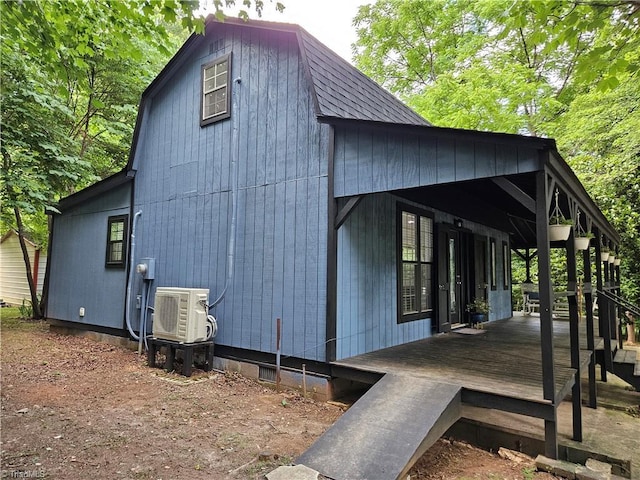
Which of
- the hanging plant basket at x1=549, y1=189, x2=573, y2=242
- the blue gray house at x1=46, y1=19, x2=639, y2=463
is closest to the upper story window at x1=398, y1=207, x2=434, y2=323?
the blue gray house at x1=46, y1=19, x2=639, y2=463

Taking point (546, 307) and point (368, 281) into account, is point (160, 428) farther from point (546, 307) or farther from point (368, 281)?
point (546, 307)

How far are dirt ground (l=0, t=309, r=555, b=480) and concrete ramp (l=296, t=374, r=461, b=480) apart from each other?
1.10 ft

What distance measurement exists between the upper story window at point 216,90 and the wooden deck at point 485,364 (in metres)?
4.24

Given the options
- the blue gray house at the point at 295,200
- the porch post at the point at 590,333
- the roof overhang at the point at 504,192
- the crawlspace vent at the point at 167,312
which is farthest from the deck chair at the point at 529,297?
the crawlspace vent at the point at 167,312

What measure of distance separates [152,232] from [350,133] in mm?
4336

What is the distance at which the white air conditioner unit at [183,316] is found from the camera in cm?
557

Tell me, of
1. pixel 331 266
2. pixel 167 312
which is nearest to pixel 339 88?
pixel 331 266

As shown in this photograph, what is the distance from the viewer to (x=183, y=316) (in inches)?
221

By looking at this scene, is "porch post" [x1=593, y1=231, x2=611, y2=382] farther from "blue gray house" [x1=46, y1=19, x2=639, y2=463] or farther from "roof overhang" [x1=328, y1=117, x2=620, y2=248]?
"roof overhang" [x1=328, y1=117, x2=620, y2=248]

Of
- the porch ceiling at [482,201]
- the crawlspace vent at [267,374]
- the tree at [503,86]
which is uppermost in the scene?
the tree at [503,86]

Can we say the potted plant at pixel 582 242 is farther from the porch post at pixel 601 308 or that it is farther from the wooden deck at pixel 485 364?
the porch post at pixel 601 308

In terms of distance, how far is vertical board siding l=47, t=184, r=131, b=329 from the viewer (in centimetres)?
772

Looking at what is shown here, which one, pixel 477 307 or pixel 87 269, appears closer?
pixel 87 269

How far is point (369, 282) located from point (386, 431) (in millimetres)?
2467
